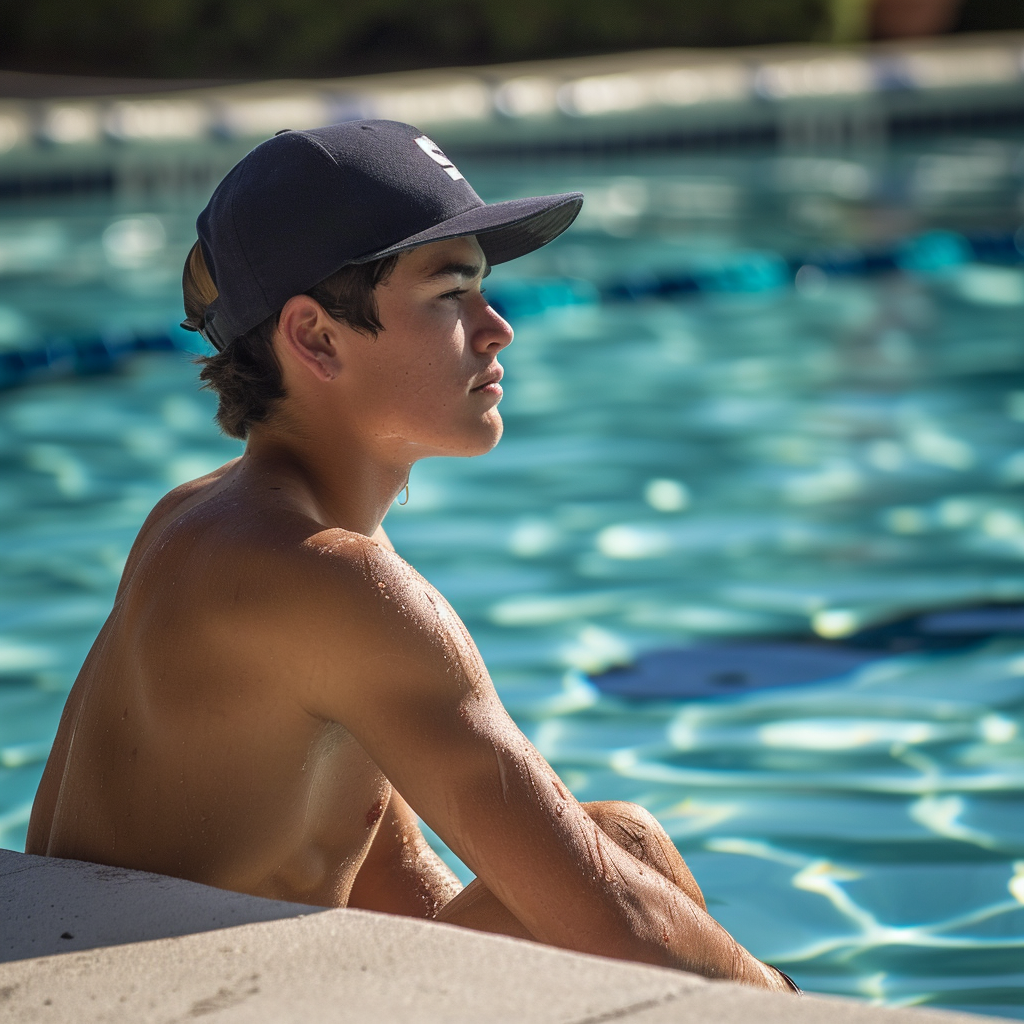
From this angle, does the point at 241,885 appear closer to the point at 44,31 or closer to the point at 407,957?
the point at 407,957

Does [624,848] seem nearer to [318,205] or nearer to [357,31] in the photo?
[318,205]

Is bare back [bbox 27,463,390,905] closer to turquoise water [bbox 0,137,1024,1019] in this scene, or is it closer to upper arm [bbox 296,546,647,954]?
upper arm [bbox 296,546,647,954]

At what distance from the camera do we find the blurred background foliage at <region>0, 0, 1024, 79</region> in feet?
60.7

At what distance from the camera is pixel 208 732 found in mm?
1963

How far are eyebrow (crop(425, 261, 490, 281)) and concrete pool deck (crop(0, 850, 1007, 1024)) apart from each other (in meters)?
0.83

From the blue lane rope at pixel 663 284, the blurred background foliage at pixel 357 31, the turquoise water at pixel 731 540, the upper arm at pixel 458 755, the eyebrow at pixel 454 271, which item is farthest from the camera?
the blurred background foliage at pixel 357 31

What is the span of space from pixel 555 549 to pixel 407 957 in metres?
3.63

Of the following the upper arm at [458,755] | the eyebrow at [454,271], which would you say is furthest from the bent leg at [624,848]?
the eyebrow at [454,271]

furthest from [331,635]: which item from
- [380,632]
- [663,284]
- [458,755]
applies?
[663,284]

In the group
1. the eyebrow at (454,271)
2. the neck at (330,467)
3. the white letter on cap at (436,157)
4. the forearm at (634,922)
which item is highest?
the white letter on cap at (436,157)

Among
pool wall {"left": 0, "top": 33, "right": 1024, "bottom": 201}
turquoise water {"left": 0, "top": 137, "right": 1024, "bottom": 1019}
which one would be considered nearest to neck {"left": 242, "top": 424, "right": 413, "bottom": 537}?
turquoise water {"left": 0, "top": 137, "right": 1024, "bottom": 1019}

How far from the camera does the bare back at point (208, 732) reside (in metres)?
1.92

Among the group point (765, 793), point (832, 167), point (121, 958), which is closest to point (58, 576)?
point (765, 793)

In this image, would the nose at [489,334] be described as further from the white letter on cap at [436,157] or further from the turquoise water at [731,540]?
the turquoise water at [731,540]
